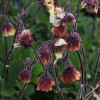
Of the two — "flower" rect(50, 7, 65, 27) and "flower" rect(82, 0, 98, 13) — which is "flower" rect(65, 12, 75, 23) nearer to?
"flower" rect(50, 7, 65, 27)

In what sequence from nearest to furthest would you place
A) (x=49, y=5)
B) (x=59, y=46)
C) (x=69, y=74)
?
(x=59, y=46), (x=69, y=74), (x=49, y=5)

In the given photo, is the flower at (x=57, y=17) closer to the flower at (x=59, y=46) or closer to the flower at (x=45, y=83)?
the flower at (x=59, y=46)

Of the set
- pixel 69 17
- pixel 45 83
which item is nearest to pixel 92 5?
pixel 69 17

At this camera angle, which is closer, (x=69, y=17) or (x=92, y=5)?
(x=69, y=17)

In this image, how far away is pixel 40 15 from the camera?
3.37 meters

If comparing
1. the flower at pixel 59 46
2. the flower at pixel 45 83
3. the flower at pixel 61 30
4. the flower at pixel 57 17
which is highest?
the flower at pixel 57 17

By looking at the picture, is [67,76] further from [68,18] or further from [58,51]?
[68,18]

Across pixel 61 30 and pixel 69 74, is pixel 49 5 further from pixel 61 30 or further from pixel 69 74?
pixel 69 74

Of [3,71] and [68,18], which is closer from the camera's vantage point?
[68,18]

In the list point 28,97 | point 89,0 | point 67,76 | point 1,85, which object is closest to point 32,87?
point 28,97

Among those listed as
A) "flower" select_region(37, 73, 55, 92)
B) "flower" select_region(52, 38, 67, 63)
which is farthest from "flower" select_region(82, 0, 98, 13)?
"flower" select_region(37, 73, 55, 92)

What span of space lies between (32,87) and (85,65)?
711 mm

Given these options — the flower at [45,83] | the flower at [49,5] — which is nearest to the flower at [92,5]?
the flower at [49,5]

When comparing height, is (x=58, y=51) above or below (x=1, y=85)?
above
